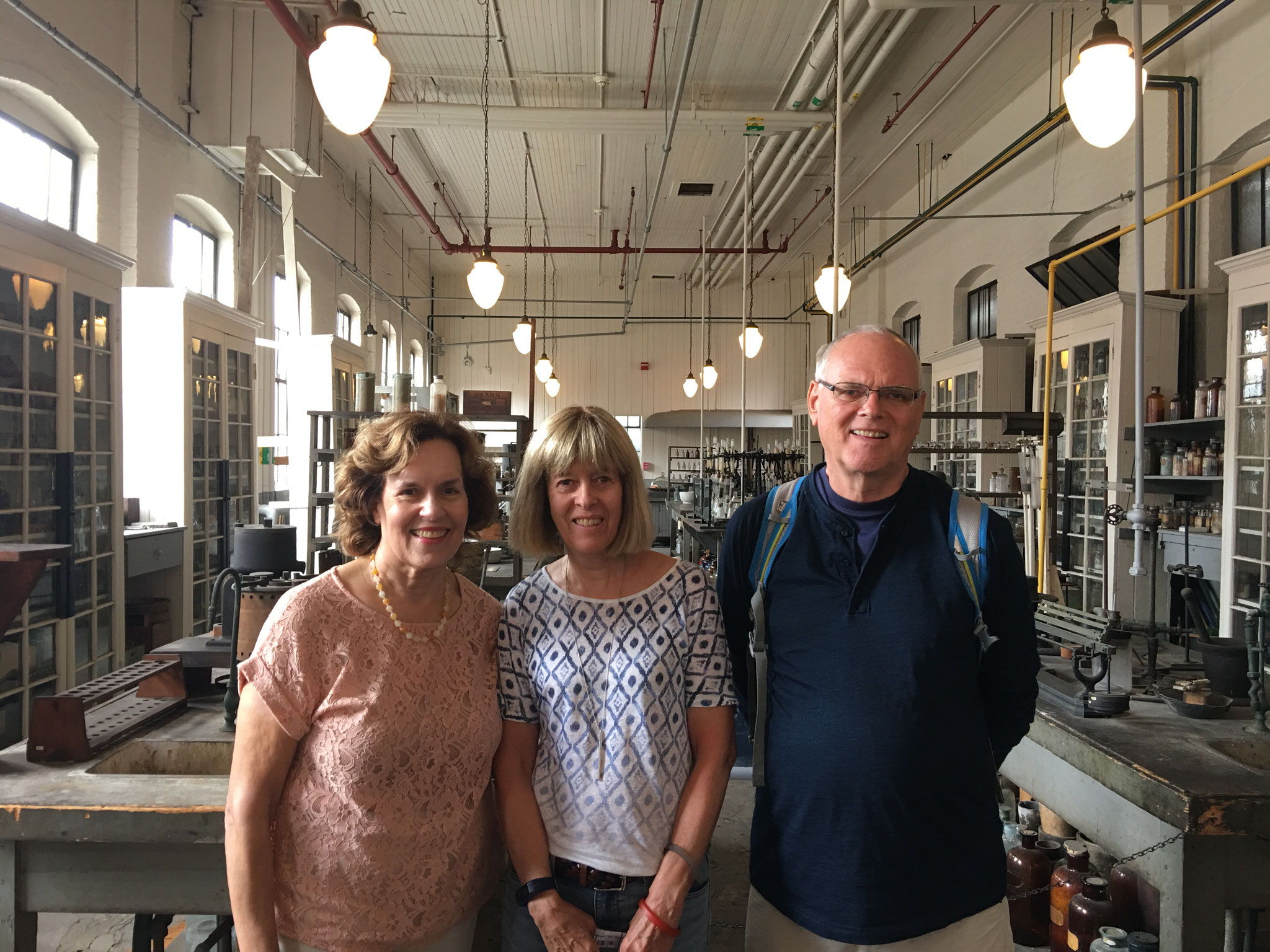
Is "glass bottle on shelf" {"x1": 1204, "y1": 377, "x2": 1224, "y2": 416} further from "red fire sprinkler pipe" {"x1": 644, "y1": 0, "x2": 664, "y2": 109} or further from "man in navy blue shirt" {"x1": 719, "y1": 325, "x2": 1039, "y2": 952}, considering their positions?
"man in navy blue shirt" {"x1": 719, "y1": 325, "x2": 1039, "y2": 952}

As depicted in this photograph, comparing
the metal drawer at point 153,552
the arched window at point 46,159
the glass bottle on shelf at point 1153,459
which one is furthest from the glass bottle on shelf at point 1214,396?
the arched window at point 46,159

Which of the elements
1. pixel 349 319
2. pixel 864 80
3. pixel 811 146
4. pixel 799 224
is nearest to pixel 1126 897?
pixel 864 80

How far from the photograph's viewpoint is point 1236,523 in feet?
15.2

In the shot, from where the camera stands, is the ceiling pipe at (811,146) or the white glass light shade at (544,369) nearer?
the ceiling pipe at (811,146)

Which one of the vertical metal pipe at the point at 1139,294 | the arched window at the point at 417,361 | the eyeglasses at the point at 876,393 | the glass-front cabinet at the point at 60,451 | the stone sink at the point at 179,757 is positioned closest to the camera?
the eyeglasses at the point at 876,393

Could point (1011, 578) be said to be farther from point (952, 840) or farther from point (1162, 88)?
point (1162, 88)

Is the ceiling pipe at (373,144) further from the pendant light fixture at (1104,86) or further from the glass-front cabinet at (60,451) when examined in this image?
the pendant light fixture at (1104,86)

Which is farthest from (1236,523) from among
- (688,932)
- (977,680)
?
(688,932)

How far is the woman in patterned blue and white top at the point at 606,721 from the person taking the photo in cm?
139

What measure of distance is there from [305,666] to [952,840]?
111 centimetres

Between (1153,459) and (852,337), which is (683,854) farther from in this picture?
(1153,459)

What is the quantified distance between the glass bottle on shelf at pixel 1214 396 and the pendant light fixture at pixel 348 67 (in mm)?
5051

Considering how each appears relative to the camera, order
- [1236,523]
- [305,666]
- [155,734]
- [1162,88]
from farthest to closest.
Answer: [1162,88] < [1236,523] < [155,734] < [305,666]

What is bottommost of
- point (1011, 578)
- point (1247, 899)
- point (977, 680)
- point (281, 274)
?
point (1247, 899)
